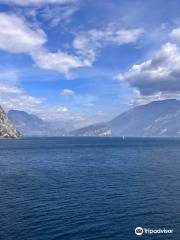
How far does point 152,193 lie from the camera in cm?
8731

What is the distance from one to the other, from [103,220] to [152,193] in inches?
1092

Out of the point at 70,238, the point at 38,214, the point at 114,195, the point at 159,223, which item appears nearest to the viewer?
the point at 70,238

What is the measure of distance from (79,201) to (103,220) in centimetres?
1603

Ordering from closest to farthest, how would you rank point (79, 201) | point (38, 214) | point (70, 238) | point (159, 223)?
point (70, 238) → point (159, 223) → point (38, 214) → point (79, 201)

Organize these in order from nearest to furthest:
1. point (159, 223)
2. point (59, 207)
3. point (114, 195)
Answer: point (159, 223) < point (59, 207) < point (114, 195)

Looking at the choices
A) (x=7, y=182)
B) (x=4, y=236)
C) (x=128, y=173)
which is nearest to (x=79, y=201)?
(x=4, y=236)

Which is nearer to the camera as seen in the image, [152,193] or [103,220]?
[103,220]

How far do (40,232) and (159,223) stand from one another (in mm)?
22717

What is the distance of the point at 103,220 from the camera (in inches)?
2501

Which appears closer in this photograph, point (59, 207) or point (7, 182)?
point (59, 207)

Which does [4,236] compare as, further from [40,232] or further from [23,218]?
[23,218]

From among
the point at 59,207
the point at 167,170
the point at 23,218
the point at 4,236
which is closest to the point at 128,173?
the point at 167,170

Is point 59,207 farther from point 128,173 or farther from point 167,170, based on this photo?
point 167,170

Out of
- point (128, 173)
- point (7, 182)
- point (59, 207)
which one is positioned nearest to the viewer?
point (59, 207)
